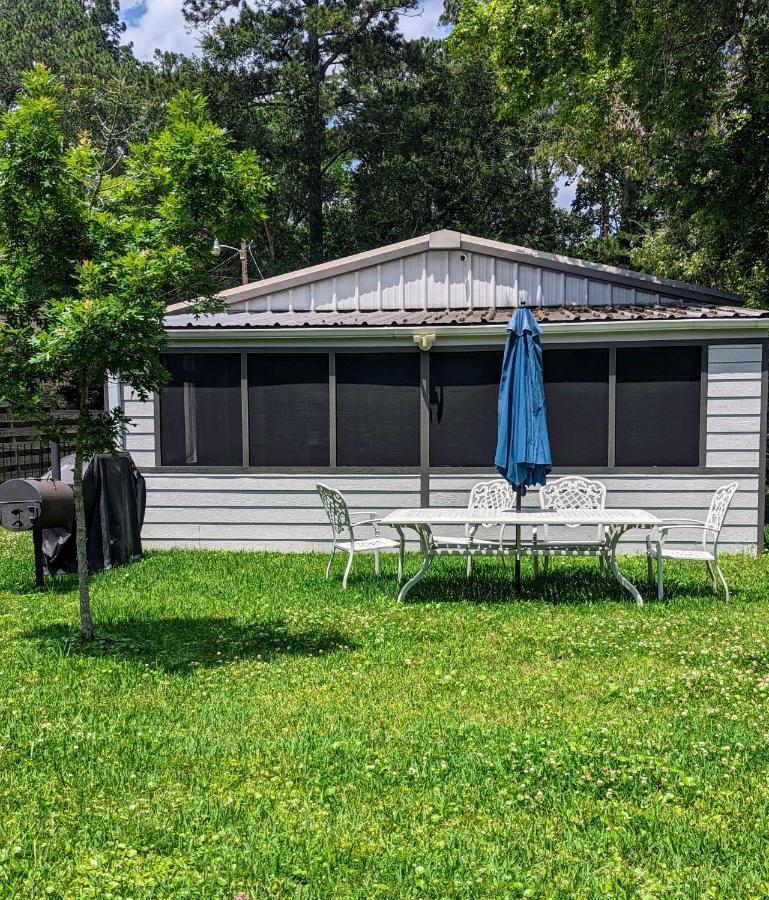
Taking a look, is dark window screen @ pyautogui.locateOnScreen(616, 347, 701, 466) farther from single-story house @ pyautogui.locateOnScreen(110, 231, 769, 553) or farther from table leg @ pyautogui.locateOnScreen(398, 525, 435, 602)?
table leg @ pyautogui.locateOnScreen(398, 525, 435, 602)

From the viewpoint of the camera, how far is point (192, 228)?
585 cm

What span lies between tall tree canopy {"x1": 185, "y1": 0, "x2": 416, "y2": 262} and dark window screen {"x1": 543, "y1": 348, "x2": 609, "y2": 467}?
52.9 ft

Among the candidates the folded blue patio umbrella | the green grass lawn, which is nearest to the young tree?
the green grass lawn

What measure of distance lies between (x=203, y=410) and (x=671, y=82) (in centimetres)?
698

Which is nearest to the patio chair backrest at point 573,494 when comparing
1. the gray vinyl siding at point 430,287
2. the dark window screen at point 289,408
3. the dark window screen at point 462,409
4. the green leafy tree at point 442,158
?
the dark window screen at point 462,409

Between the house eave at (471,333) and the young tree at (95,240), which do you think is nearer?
the young tree at (95,240)

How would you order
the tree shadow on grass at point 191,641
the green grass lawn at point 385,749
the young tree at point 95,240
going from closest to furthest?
1. the green grass lawn at point 385,749
2. the young tree at point 95,240
3. the tree shadow on grass at point 191,641

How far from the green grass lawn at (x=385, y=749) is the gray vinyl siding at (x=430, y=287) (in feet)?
15.0

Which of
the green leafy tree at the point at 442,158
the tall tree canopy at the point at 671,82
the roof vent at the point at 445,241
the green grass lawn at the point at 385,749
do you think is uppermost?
the green leafy tree at the point at 442,158

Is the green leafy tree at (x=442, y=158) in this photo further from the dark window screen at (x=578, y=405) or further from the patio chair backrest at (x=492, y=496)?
the patio chair backrest at (x=492, y=496)

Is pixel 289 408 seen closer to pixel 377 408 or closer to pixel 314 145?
pixel 377 408

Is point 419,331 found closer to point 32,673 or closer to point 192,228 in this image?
point 192,228

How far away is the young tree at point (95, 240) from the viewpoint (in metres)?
5.29

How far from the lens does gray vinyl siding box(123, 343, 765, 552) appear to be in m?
9.77
